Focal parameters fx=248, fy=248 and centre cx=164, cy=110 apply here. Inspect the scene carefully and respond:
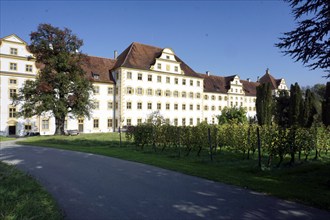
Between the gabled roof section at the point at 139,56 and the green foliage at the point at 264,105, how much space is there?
66.7ft

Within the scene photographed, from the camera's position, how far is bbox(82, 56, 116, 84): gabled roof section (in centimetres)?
4369

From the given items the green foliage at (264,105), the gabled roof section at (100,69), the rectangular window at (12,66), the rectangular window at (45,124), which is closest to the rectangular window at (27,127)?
the rectangular window at (45,124)

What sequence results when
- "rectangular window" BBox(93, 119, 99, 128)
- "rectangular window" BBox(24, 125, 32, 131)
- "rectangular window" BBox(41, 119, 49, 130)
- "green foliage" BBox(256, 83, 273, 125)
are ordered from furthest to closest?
"rectangular window" BBox(93, 119, 99, 128)
"rectangular window" BBox(41, 119, 49, 130)
"rectangular window" BBox(24, 125, 32, 131)
"green foliage" BBox(256, 83, 273, 125)

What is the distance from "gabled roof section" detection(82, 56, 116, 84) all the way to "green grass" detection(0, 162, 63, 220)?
120ft

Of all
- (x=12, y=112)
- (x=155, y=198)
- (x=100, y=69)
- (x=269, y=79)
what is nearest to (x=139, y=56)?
(x=100, y=69)

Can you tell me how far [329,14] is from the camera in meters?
7.17

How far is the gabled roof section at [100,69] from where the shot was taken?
43.7 m

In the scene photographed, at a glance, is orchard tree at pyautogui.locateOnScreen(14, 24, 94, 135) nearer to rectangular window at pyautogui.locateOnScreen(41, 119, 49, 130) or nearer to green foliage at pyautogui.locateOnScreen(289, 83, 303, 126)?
rectangular window at pyautogui.locateOnScreen(41, 119, 49, 130)

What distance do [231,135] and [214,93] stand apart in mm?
46944

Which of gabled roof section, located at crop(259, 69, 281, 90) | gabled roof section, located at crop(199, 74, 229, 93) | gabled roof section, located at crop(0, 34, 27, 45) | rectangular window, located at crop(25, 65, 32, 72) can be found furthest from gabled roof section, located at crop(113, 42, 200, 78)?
gabled roof section, located at crop(259, 69, 281, 90)

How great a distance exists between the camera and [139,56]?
4722cm

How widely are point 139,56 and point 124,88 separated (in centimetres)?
778

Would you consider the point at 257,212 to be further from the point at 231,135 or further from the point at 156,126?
the point at 156,126

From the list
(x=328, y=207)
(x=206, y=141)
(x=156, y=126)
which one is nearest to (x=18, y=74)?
(x=156, y=126)
